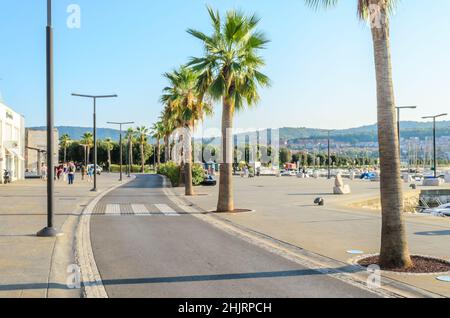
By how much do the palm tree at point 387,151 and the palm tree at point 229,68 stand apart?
9705 millimetres

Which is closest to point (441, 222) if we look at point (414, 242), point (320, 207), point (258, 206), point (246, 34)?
point (414, 242)

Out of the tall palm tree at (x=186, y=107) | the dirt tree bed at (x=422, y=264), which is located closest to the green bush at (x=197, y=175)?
the tall palm tree at (x=186, y=107)

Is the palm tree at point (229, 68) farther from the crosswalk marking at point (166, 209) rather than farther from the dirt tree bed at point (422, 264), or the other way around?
the dirt tree bed at point (422, 264)

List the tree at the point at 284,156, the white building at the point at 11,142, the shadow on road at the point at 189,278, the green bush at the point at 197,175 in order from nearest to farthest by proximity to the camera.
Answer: the shadow on road at the point at 189,278 < the green bush at the point at 197,175 < the white building at the point at 11,142 < the tree at the point at 284,156

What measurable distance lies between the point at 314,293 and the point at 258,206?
14907 millimetres

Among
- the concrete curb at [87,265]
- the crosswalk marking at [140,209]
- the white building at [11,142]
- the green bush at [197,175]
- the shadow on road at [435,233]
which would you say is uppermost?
the white building at [11,142]

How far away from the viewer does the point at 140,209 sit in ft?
68.9

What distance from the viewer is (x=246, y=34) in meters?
19.4

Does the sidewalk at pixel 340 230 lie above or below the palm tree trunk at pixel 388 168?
below

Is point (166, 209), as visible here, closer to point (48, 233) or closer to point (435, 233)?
point (48, 233)

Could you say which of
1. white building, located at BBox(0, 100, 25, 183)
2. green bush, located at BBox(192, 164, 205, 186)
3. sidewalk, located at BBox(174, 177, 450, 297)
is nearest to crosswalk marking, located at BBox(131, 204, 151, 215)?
sidewalk, located at BBox(174, 177, 450, 297)

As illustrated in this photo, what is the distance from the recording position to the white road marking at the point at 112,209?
1948cm

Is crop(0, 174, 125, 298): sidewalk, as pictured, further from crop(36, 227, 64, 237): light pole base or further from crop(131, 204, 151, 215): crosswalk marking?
crop(131, 204, 151, 215): crosswalk marking
